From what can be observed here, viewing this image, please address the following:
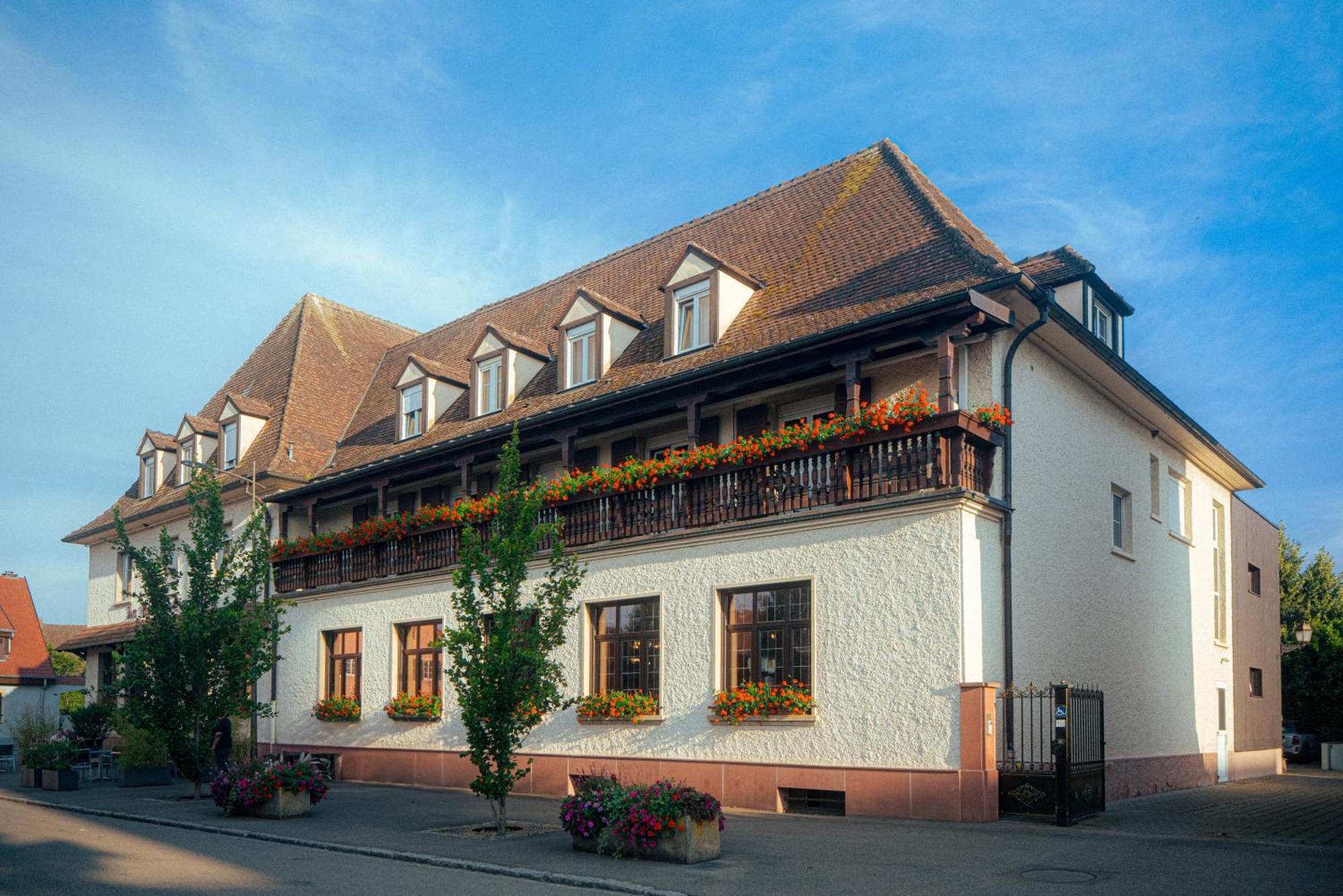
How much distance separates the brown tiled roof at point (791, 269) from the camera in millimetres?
19203

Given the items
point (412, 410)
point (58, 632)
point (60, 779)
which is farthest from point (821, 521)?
point (58, 632)

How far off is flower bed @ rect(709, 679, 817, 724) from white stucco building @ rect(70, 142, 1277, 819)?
0.62ft

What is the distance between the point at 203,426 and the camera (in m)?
34.5

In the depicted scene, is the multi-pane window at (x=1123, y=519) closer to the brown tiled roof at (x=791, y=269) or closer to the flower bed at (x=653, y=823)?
the brown tiled roof at (x=791, y=269)

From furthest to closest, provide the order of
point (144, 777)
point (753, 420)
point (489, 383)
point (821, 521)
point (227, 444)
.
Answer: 1. point (227, 444)
2. point (489, 383)
3. point (144, 777)
4. point (753, 420)
5. point (821, 521)

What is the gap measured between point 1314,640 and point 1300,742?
3.58 metres

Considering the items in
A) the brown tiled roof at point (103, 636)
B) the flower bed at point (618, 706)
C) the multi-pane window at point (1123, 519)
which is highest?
the multi-pane window at point (1123, 519)

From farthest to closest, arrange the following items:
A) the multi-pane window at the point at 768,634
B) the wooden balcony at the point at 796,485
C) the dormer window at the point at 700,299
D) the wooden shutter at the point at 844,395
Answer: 1. the dormer window at the point at 700,299
2. the wooden shutter at the point at 844,395
3. the multi-pane window at the point at 768,634
4. the wooden balcony at the point at 796,485

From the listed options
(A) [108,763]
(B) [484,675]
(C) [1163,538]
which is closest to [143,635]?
(A) [108,763]

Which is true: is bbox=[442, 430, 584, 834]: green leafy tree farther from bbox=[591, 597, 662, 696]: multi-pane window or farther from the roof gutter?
the roof gutter

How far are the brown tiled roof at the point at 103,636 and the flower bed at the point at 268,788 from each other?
17.7 meters

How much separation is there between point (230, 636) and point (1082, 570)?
14.5m

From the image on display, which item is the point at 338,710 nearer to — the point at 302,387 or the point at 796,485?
the point at 302,387

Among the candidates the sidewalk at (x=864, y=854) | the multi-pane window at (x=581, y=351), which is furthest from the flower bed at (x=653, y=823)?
the multi-pane window at (x=581, y=351)
